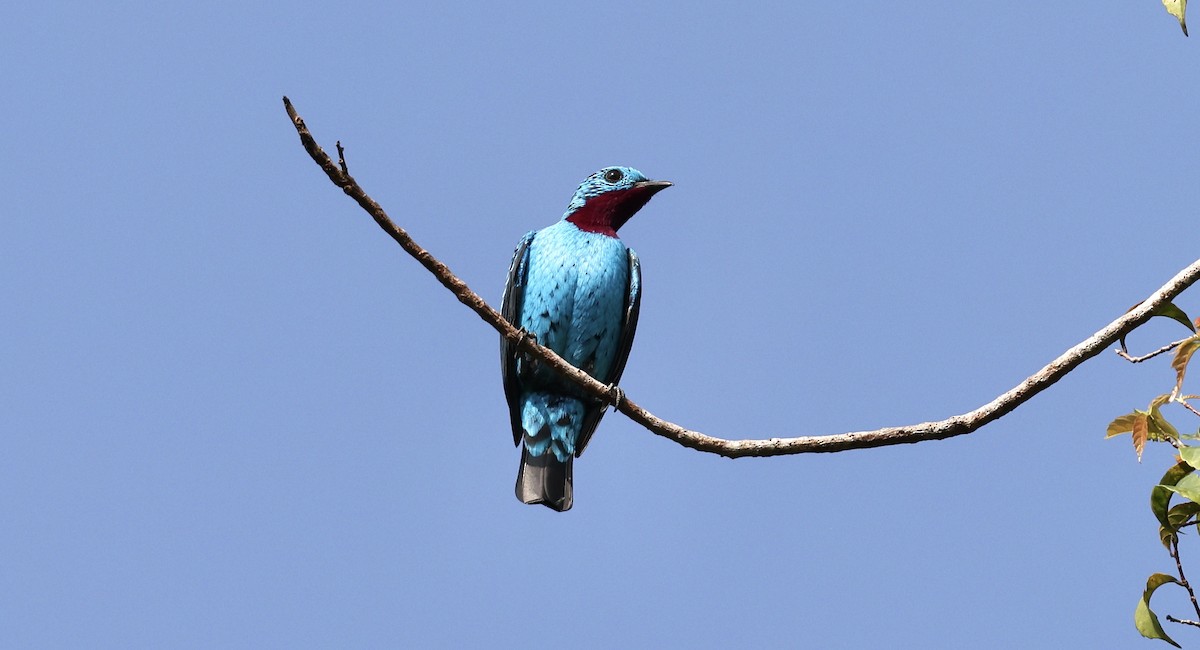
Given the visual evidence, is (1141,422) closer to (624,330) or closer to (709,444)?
(709,444)

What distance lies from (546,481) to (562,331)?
101 centimetres

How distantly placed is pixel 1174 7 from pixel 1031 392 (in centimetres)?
169

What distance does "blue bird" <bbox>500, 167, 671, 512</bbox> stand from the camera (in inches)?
316

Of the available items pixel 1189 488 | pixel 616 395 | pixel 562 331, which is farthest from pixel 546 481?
pixel 1189 488

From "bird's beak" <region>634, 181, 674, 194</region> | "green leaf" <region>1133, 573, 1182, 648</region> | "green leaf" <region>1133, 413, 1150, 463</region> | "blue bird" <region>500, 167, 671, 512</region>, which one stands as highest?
"bird's beak" <region>634, 181, 674, 194</region>

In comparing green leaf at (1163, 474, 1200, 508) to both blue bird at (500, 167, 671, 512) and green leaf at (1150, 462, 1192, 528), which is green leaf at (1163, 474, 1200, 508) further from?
blue bird at (500, 167, 671, 512)

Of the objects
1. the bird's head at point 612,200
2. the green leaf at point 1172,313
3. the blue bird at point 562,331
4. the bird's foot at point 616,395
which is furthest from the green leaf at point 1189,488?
the bird's head at point 612,200

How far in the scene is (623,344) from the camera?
8.38m

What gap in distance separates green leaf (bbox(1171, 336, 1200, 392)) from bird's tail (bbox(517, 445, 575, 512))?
177 inches

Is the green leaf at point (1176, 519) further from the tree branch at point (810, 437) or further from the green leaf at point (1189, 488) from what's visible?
the tree branch at point (810, 437)

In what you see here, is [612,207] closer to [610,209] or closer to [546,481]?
[610,209]

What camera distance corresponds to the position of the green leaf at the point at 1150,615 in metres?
4.25

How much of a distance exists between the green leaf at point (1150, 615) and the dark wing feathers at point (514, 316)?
446cm

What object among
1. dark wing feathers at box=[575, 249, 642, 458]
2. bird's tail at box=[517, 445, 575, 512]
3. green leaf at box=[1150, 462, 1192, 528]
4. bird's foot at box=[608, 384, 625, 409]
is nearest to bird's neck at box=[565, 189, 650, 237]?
dark wing feathers at box=[575, 249, 642, 458]
